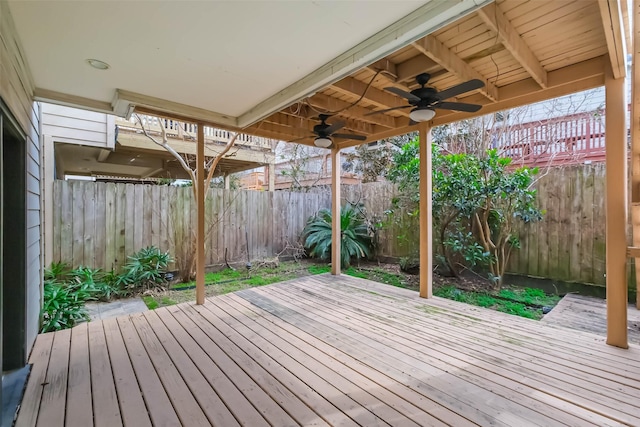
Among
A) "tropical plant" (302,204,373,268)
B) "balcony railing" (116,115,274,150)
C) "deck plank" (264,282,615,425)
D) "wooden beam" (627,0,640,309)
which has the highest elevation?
"balcony railing" (116,115,274,150)

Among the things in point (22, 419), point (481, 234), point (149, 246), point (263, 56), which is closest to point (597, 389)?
point (481, 234)

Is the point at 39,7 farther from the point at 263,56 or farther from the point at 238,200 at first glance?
the point at 238,200

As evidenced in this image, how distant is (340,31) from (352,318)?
8.08 ft

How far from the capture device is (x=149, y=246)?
4.57 metres

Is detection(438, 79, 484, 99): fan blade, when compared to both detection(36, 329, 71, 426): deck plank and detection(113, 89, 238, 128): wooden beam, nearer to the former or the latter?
detection(113, 89, 238, 128): wooden beam

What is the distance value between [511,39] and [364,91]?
121 cm

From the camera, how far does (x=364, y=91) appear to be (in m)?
2.85

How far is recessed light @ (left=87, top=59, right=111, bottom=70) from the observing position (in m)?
2.04

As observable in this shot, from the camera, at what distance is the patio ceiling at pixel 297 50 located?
1.55m

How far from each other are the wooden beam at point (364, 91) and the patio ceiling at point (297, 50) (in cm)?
1

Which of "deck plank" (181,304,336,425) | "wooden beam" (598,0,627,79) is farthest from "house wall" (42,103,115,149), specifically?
"wooden beam" (598,0,627,79)

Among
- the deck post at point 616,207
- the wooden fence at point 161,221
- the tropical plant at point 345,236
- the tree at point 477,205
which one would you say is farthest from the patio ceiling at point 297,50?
the tropical plant at point 345,236

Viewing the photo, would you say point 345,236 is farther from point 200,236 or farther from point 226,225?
point 200,236

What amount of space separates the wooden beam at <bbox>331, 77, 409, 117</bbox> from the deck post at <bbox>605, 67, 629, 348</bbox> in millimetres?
1749
